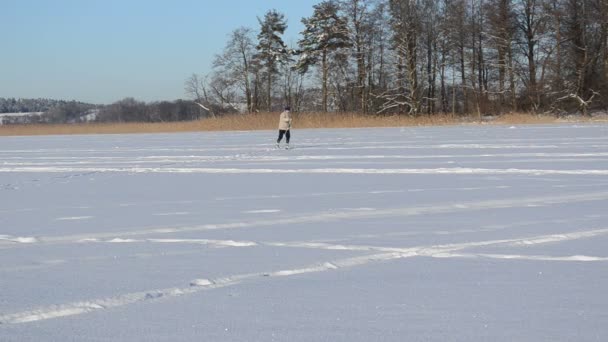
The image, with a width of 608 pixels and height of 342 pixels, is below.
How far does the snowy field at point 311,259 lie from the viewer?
3.31 metres

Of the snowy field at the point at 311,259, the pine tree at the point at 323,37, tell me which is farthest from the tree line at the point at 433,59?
the snowy field at the point at 311,259

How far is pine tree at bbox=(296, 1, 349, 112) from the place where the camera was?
45.1 m

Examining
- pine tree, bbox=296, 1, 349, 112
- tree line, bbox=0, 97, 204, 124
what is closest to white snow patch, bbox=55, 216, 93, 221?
pine tree, bbox=296, 1, 349, 112

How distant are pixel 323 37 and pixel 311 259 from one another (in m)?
42.3

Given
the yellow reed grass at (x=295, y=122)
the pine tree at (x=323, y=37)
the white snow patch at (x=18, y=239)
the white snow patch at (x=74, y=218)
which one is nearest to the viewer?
the white snow patch at (x=18, y=239)

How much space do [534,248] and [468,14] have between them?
43014 millimetres

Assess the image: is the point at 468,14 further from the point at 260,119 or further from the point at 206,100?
the point at 206,100

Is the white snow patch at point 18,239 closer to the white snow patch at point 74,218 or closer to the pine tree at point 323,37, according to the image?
the white snow patch at point 74,218

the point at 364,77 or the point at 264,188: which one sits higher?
the point at 364,77

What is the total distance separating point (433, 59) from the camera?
154 ft

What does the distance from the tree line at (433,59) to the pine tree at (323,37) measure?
0.26ft

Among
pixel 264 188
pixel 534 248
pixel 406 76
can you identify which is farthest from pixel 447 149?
pixel 406 76

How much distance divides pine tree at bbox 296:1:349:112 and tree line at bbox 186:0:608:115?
78mm

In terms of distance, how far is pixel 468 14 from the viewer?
148 feet
